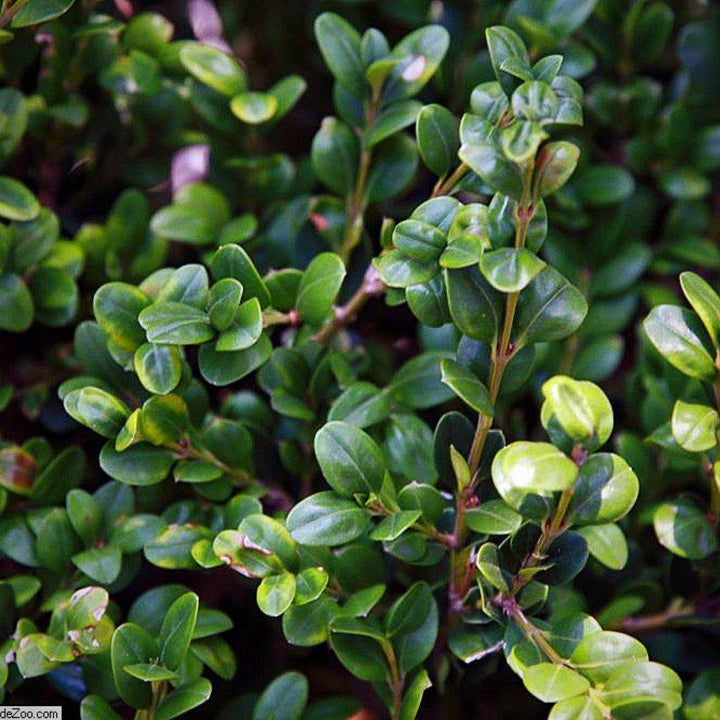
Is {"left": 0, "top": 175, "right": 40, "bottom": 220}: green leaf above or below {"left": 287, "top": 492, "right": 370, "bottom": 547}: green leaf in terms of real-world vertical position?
above

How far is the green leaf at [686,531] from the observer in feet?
2.99

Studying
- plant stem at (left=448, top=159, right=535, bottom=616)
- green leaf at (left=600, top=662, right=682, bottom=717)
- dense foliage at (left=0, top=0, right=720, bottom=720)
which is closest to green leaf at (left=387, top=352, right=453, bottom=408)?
dense foliage at (left=0, top=0, right=720, bottom=720)

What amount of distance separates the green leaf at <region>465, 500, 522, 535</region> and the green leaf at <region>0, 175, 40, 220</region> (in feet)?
1.73

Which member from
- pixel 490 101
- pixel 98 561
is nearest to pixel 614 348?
pixel 490 101

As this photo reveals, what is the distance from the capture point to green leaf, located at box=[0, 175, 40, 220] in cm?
100

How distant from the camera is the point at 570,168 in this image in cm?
73

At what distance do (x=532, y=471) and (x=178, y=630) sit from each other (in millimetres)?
338

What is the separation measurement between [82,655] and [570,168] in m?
0.59

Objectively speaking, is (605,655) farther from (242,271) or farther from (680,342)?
(242,271)

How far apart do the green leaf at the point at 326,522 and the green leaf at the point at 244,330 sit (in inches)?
5.5

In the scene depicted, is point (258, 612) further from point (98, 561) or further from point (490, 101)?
point (490, 101)

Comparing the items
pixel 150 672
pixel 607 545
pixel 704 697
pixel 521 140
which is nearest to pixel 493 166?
pixel 521 140

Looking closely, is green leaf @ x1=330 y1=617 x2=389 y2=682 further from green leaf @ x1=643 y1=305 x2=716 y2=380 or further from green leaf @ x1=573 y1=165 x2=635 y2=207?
green leaf @ x1=573 y1=165 x2=635 y2=207

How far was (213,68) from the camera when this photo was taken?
106cm
